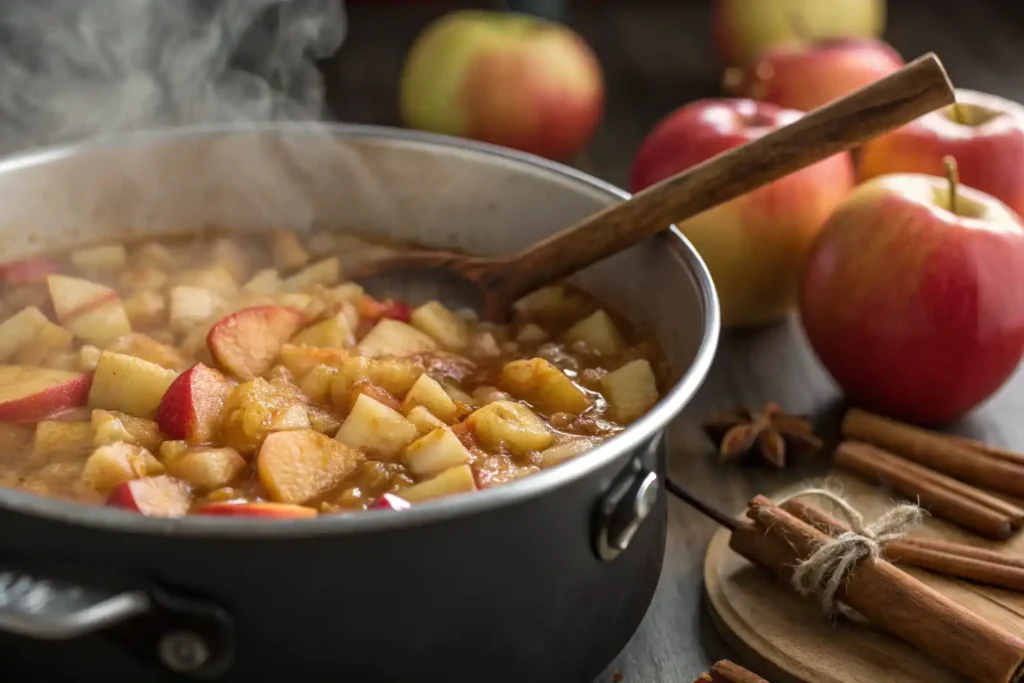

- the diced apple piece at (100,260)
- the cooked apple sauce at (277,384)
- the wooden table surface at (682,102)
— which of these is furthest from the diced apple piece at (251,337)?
the wooden table surface at (682,102)

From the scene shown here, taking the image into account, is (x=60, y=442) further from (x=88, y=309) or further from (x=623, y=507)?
(x=623, y=507)

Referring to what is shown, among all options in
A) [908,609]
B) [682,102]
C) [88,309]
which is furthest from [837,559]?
[682,102]

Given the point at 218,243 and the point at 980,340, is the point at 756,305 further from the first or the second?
the point at 218,243

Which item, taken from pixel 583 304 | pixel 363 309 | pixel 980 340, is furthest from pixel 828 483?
pixel 363 309

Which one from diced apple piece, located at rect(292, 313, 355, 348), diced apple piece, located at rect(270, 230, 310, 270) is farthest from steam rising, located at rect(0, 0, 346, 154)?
Answer: diced apple piece, located at rect(292, 313, 355, 348)

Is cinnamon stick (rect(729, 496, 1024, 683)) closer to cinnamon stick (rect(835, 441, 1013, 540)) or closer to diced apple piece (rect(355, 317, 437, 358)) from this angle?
cinnamon stick (rect(835, 441, 1013, 540))
